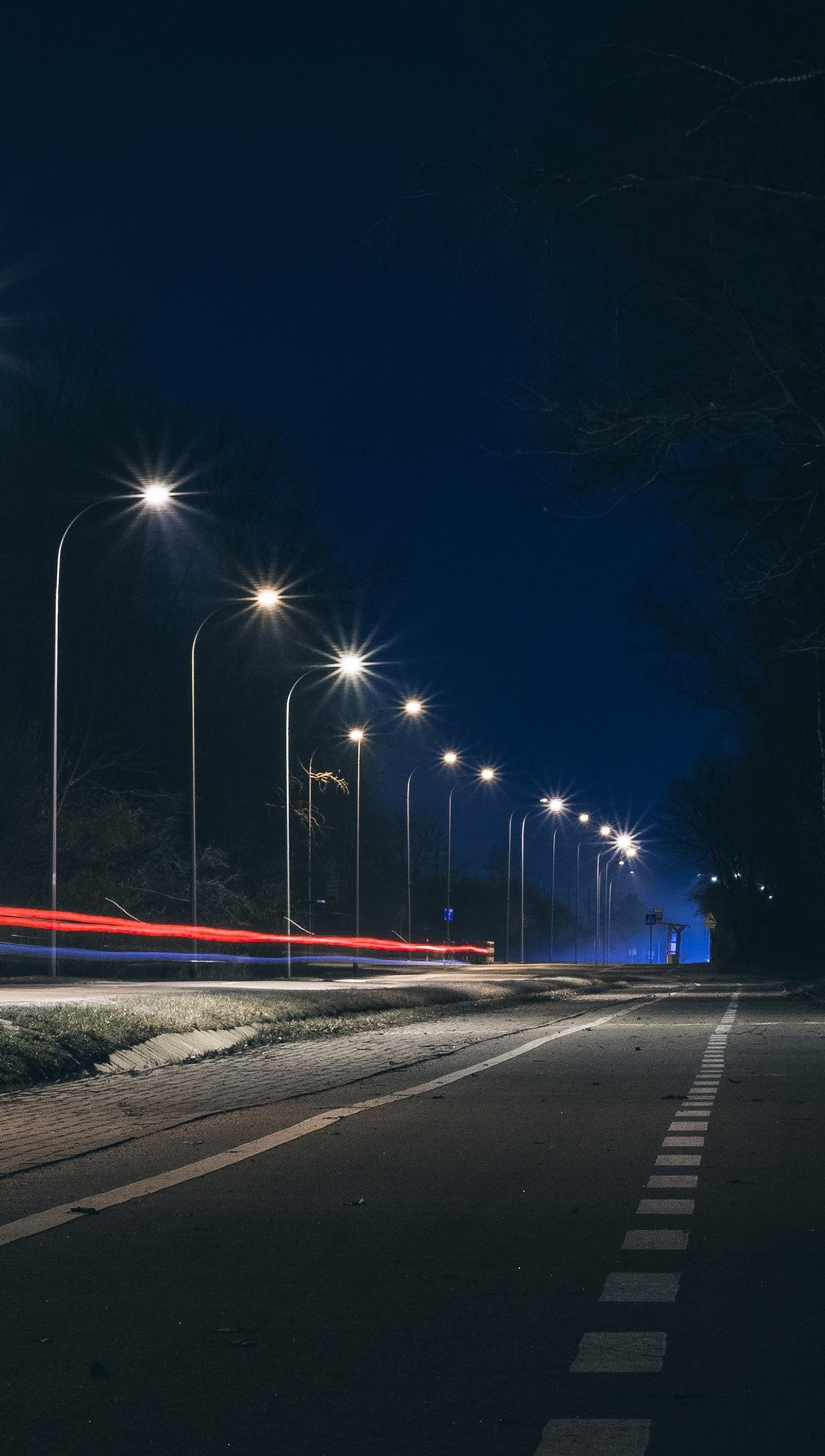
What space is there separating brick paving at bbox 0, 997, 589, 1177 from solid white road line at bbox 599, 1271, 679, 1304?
4.24 meters

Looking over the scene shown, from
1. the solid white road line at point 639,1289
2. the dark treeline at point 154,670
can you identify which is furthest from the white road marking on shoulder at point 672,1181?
the dark treeline at point 154,670

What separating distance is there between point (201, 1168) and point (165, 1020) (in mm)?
11041

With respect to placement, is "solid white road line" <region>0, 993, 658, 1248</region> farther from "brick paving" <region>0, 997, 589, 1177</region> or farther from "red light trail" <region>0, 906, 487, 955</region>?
"red light trail" <region>0, 906, 487, 955</region>

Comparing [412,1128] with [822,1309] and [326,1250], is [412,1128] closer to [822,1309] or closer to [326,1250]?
[326,1250]

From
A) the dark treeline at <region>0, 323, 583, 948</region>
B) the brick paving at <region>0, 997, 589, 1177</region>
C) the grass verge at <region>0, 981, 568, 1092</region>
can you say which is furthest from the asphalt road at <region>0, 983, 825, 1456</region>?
the dark treeline at <region>0, 323, 583, 948</region>

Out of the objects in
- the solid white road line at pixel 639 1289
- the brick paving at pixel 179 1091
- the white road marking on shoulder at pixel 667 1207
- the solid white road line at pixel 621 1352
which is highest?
the solid white road line at pixel 621 1352

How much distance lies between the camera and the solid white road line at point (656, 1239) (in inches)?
309

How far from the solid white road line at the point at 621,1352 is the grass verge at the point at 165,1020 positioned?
32.7 ft

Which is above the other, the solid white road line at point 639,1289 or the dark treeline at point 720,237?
the dark treeline at point 720,237

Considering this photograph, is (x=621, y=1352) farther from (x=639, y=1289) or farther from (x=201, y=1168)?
(x=201, y=1168)

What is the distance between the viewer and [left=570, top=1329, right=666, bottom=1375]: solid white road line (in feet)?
18.6

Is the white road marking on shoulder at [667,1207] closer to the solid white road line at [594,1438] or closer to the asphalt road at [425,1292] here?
the asphalt road at [425,1292]

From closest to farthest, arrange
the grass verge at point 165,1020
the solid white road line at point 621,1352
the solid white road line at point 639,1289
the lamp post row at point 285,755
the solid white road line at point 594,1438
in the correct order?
the solid white road line at point 594,1438 → the solid white road line at point 621,1352 → the solid white road line at point 639,1289 → the grass verge at point 165,1020 → the lamp post row at point 285,755

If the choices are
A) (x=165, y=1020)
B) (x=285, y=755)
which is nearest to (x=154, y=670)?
(x=285, y=755)
